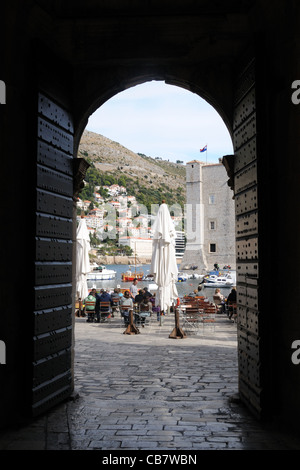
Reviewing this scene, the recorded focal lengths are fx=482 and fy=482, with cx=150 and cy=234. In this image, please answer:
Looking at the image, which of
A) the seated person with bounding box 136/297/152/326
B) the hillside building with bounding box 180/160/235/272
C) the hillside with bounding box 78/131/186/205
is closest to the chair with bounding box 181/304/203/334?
the seated person with bounding box 136/297/152/326

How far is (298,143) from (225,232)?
2427 inches

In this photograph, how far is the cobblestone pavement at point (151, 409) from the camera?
4242 mm

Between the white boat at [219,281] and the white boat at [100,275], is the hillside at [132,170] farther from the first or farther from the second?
the white boat at [219,281]

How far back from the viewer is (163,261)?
13.4 meters

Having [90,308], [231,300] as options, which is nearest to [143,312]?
[90,308]

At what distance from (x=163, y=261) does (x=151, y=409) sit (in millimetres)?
8144

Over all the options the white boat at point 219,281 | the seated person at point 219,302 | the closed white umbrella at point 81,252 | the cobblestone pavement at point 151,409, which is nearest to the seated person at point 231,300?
the seated person at point 219,302

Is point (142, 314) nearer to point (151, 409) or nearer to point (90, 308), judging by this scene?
point (90, 308)

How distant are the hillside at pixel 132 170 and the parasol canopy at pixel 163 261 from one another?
470 feet

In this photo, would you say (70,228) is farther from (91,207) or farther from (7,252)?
(91,207)

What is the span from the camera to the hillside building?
6562cm

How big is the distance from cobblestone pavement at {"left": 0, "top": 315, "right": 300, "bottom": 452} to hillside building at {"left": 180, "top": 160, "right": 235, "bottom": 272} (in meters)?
56.8

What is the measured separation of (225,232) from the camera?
65625mm

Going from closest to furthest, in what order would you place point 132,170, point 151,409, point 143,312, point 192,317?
point 151,409
point 192,317
point 143,312
point 132,170
